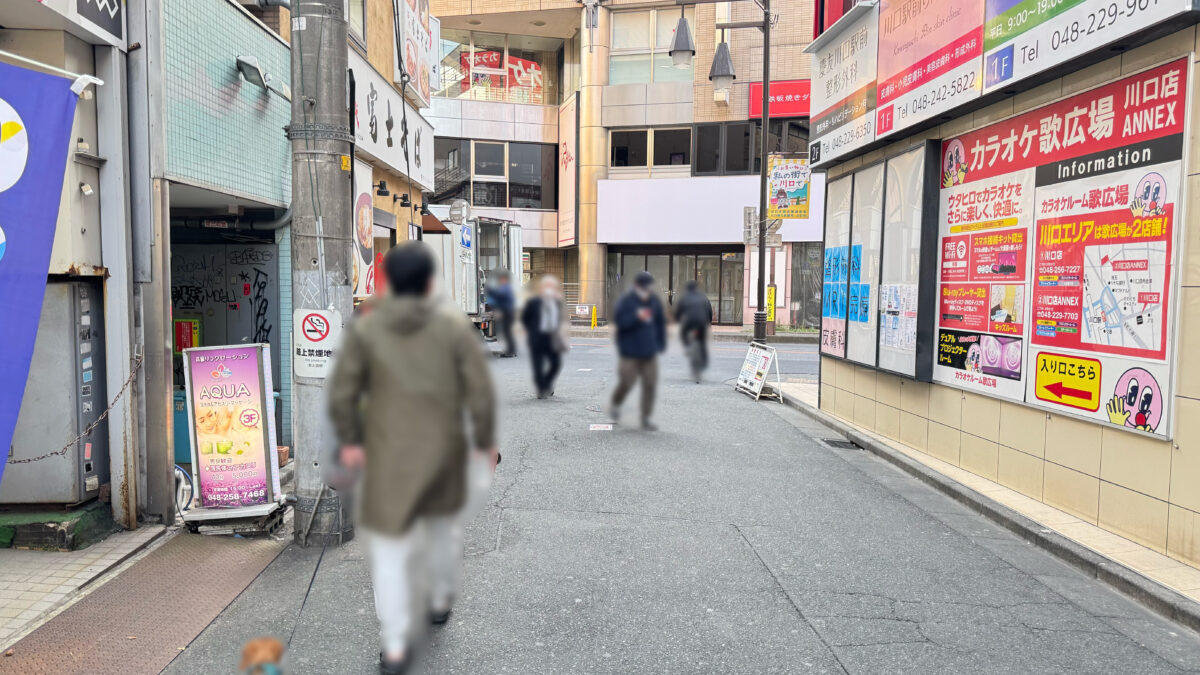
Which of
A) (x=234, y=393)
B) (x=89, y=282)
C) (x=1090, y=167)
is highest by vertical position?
(x=1090, y=167)

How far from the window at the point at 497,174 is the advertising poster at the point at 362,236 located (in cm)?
40

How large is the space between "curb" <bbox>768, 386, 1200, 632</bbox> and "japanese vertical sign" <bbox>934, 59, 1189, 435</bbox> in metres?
2.00

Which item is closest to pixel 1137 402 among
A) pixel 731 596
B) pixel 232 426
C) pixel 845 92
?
pixel 731 596

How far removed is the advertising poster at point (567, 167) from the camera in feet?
9.07

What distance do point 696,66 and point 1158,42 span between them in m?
11.7

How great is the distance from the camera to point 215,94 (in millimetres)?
12984

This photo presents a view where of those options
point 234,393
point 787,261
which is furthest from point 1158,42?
point 234,393

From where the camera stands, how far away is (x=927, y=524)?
48.0 feet

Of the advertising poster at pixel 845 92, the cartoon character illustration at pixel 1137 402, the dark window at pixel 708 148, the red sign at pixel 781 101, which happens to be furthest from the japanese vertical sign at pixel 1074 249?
the dark window at pixel 708 148

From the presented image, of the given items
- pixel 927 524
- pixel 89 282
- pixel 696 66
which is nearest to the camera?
pixel 696 66

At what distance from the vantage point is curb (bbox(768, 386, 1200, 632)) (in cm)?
1043

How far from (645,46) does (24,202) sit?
5.22 metres

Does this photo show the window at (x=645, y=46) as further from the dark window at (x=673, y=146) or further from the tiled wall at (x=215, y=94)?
the tiled wall at (x=215, y=94)

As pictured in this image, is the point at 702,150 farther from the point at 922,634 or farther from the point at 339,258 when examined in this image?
the point at 922,634
